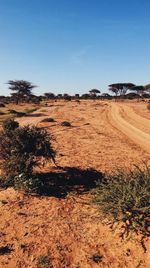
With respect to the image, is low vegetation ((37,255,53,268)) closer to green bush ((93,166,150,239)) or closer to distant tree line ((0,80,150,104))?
green bush ((93,166,150,239))

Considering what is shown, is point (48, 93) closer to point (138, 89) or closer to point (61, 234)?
point (138, 89)

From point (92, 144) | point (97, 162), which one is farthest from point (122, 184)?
point (92, 144)

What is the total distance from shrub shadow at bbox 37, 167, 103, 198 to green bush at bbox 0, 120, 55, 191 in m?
0.58

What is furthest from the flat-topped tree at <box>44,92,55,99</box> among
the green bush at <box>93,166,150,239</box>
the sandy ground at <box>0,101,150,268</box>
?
the green bush at <box>93,166,150,239</box>

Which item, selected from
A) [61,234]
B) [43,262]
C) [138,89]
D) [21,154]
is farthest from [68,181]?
[138,89]

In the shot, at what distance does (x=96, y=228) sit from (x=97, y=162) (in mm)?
6055

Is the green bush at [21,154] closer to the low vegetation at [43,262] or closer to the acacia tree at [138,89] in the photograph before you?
the low vegetation at [43,262]

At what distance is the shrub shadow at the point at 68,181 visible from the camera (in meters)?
9.62

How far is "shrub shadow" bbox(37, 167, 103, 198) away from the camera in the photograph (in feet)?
31.6

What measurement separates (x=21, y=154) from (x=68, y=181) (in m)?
2.03

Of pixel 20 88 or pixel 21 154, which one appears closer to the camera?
pixel 21 154

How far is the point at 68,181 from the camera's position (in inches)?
415

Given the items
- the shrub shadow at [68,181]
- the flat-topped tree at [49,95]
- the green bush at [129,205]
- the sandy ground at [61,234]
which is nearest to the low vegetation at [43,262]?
the sandy ground at [61,234]

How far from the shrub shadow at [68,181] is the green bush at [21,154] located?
0.58 m
